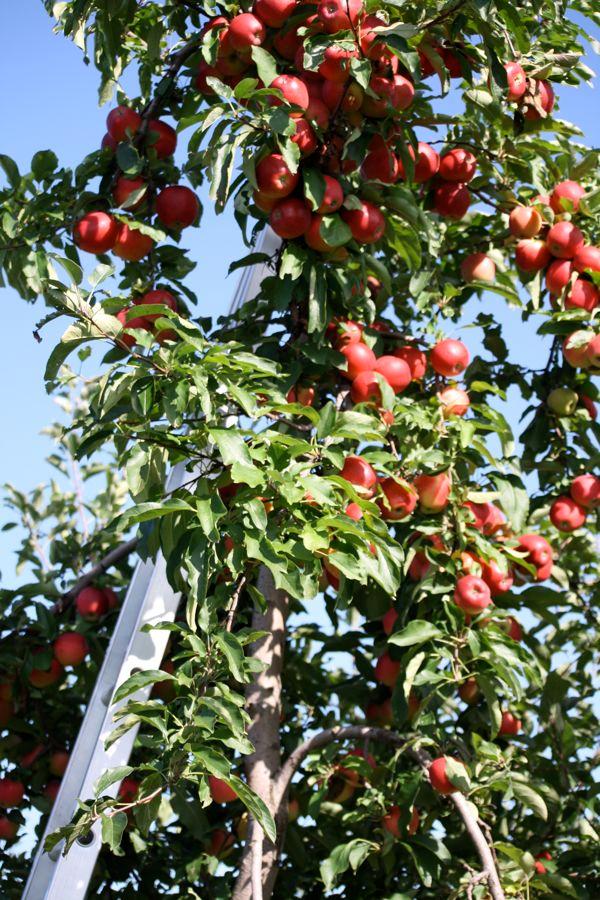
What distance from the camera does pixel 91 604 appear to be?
311 cm

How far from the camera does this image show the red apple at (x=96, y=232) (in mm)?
2564

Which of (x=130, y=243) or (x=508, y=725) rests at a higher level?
(x=130, y=243)

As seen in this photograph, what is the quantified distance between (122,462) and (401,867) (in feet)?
4.76

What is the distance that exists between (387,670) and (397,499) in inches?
21.3

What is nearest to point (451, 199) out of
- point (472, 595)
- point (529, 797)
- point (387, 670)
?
point (472, 595)

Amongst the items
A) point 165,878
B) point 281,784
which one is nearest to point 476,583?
point 281,784

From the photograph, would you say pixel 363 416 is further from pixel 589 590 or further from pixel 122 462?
pixel 589 590

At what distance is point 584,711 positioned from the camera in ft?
11.7

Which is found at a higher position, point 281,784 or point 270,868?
point 281,784

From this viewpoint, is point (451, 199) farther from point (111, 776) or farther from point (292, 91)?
point (111, 776)

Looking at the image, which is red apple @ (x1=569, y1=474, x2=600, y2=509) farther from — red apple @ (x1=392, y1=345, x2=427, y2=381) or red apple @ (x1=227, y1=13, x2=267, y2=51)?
red apple @ (x1=227, y1=13, x2=267, y2=51)

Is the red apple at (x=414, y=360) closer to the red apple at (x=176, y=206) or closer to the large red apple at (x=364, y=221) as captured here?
the large red apple at (x=364, y=221)

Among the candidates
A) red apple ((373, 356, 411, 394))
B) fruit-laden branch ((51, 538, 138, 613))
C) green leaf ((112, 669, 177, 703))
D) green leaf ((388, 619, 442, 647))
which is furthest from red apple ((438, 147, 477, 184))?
green leaf ((112, 669, 177, 703))

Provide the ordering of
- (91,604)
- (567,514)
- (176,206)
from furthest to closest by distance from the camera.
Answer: (91,604) < (567,514) < (176,206)
